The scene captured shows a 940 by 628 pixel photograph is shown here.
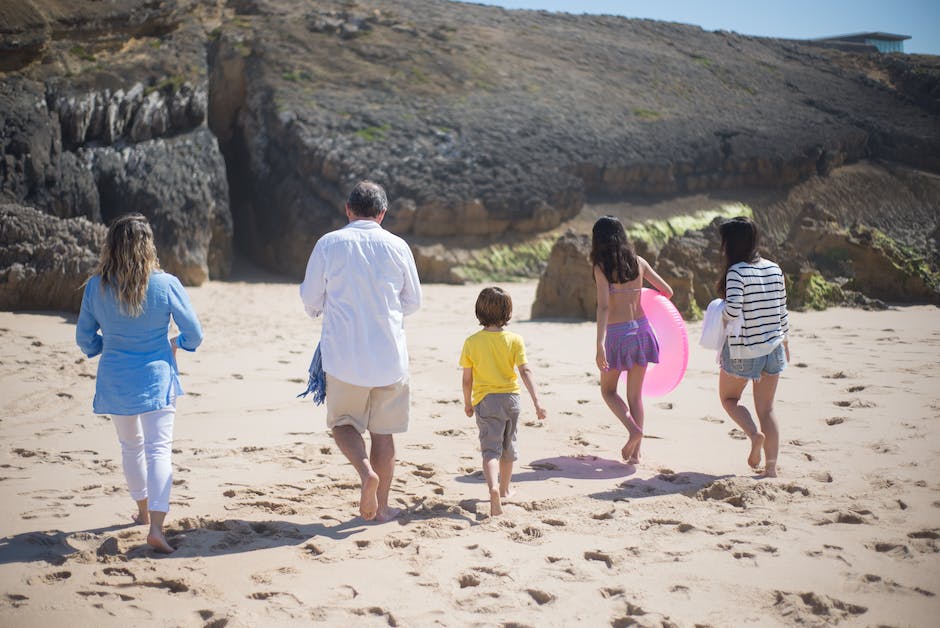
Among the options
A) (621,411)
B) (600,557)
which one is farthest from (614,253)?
(600,557)

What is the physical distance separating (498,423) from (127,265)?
202cm

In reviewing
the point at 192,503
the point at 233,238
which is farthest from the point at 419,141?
the point at 192,503

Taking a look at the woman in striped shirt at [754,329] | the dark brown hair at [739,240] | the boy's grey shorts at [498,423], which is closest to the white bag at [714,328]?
the woman in striped shirt at [754,329]

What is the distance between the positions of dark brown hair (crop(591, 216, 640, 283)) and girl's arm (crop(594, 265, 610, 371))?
0.04 metres

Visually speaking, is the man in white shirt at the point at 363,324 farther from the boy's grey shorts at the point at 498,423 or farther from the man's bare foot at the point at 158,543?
the man's bare foot at the point at 158,543

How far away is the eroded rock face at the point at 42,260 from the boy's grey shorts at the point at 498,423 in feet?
21.8

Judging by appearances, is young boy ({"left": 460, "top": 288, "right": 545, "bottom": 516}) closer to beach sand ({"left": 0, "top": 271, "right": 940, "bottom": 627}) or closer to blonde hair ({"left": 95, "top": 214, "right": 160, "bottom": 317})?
beach sand ({"left": 0, "top": 271, "right": 940, "bottom": 627})

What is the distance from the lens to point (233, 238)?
1598 cm

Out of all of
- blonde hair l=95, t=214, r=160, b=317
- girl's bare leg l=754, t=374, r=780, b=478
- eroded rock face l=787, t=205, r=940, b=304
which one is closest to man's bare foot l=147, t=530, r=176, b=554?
blonde hair l=95, t=214, r=160, b=317

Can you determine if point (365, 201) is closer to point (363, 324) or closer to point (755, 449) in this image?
point (363, 324)

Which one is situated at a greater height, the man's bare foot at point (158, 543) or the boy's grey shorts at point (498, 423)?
the boy's grey shorts at point (498, 423)

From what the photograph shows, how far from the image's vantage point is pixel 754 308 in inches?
196

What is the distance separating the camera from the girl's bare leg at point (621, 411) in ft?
17.5

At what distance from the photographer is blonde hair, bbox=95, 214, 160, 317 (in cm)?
398
